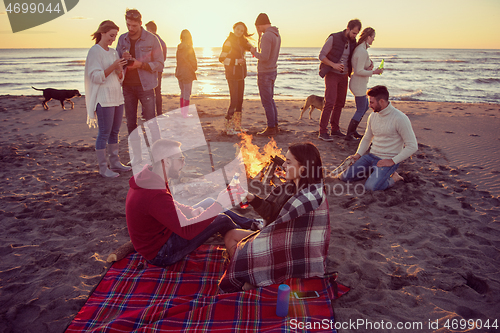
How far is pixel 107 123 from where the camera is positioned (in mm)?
4504

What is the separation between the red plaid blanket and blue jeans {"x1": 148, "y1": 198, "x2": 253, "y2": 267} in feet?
0.44

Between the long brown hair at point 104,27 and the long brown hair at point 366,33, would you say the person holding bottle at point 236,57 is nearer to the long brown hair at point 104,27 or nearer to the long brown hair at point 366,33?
the long brown hair at point 366,33

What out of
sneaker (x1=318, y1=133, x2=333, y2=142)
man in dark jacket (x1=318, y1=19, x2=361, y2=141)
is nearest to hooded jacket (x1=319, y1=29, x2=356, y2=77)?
man in dark jacket (x1=318, y1=19, x2=361, y2=141)

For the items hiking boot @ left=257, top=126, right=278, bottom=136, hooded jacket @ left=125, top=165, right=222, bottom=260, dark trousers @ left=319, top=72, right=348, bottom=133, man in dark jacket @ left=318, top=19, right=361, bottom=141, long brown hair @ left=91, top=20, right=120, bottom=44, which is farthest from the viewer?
hiking boot @ left=257, top=126, right=278, bottom=136

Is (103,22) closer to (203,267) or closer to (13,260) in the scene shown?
(13,260)

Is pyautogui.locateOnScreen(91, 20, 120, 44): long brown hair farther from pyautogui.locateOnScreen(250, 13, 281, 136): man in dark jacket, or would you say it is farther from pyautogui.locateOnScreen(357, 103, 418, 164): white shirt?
pyautogui.locateOnScreen(357, 103, 418, 164): white shirt

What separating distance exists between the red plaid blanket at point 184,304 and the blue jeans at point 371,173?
233 cm

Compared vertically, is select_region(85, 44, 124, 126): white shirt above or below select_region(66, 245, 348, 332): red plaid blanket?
above

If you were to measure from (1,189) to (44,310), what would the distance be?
3.01 m

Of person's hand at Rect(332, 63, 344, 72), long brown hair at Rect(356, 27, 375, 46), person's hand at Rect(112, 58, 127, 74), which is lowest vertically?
person's hand at Rect(112, 58, 127, 74)

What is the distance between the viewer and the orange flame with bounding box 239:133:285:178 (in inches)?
201

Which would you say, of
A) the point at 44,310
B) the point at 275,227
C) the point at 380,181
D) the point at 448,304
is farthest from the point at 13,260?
the point at 380,181

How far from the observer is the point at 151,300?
249 cm

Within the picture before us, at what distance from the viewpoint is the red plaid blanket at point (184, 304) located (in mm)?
2184
